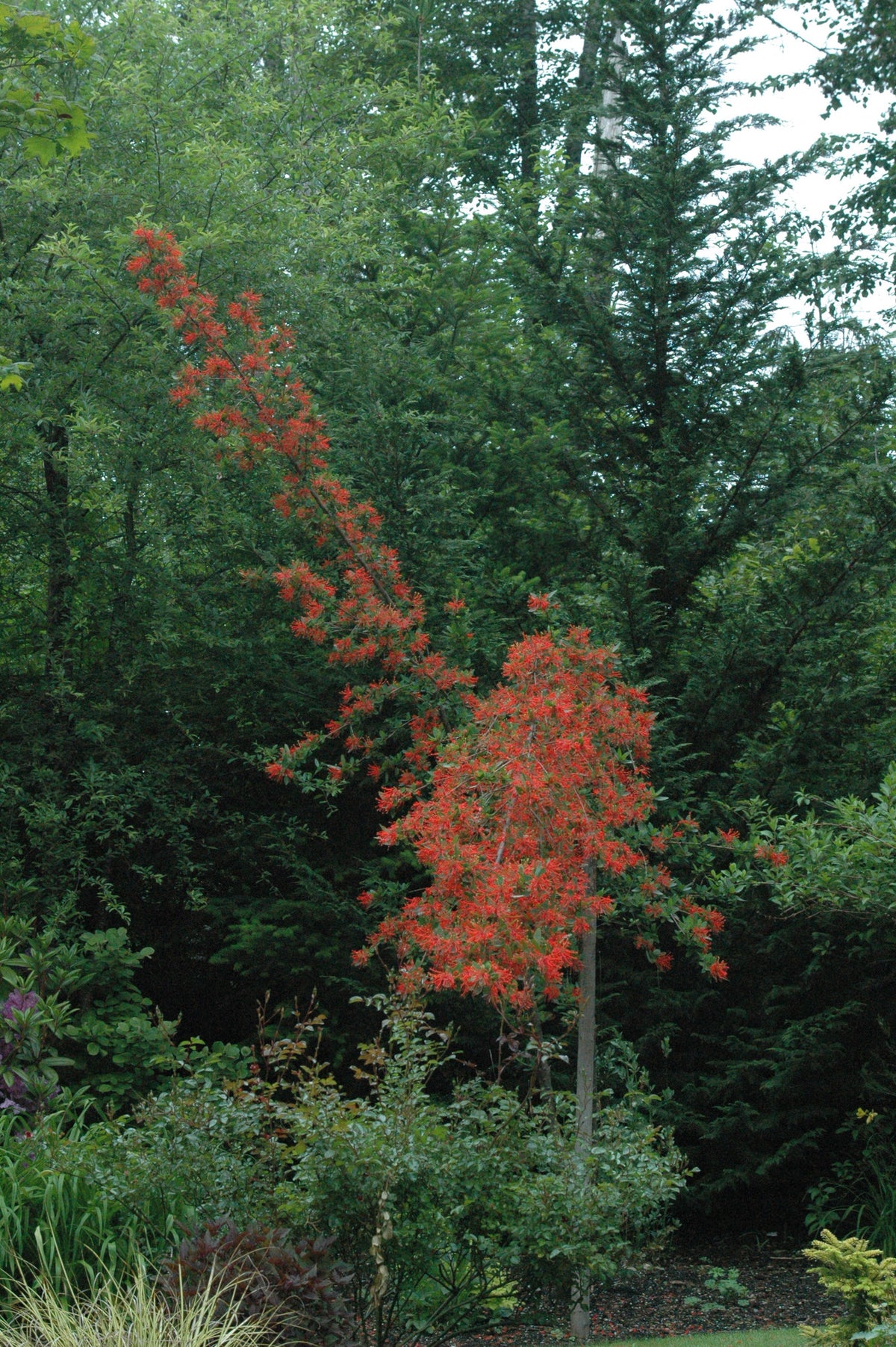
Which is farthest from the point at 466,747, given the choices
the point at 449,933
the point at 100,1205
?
the point at 100,1205

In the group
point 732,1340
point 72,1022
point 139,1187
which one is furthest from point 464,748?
point 72,1022

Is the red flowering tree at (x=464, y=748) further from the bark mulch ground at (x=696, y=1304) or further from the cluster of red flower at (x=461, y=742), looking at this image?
the bark mulch ground at (x=696, y=1304)

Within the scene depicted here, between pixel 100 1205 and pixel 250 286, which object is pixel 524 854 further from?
Answer: pixel 250 286

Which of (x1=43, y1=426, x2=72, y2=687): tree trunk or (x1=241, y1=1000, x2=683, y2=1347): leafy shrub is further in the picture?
(x1=43, y1=426, x2=72, y2=687): tree trunk

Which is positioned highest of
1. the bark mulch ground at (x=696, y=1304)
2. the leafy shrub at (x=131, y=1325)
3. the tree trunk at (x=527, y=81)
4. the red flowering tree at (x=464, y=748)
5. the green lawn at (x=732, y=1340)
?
the tree trunk at (x=527, y=81)

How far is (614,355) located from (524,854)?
362 centimetres

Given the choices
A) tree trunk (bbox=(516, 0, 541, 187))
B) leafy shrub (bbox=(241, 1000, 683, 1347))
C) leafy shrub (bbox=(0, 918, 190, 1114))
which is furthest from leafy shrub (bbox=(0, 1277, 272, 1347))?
tree trunk (bbox=(516, 0, 541, 187))

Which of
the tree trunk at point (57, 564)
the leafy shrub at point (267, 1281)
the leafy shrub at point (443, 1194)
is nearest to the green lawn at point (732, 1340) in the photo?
the leafy shrub at point (443, 1194)

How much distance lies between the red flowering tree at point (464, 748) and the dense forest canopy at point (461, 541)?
0.45 meters

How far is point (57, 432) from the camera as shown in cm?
741

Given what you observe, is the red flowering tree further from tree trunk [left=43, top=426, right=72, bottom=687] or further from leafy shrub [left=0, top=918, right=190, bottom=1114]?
leafy shrub [left=0, top=918, right=190, bottom=1114]

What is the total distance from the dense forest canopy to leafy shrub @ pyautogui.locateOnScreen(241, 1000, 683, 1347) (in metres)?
2.15

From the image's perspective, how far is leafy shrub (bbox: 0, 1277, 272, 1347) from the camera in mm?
3424

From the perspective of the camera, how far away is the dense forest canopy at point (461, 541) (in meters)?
6.64
